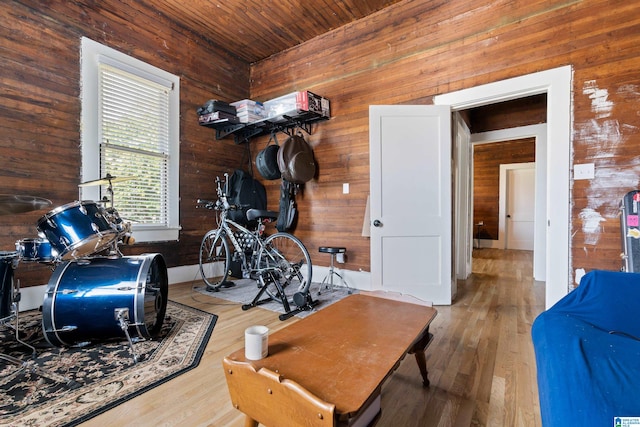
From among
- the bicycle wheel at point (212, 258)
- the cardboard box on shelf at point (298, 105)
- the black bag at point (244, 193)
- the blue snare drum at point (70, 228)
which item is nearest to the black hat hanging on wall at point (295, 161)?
the cardboard box on shelf at point (298, 105)

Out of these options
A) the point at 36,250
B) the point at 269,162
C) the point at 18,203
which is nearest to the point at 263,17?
the point at 269,162

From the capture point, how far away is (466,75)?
2.96 m

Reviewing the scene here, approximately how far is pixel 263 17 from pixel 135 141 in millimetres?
2163

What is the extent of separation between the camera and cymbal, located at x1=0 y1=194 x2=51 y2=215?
5.53 feet

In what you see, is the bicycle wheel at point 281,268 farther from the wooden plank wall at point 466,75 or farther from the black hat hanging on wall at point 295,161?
the black hat hanging on wall at point 295,161

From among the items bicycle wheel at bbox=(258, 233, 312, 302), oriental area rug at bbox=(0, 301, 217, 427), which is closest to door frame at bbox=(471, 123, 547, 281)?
bicycle wheel at bbox=(258, 233, 312, 302)

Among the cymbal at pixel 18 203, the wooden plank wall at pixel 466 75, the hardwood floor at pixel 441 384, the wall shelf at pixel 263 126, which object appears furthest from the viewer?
the wall shelf at pixel 263 126

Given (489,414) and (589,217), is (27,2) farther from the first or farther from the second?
(589,217)

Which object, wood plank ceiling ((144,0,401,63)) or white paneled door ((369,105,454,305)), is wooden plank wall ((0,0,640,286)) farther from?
white paneled door ((369,105,454,305))

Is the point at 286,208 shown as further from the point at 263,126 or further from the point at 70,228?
the point at 70,228

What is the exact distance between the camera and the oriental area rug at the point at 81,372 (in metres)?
1.39

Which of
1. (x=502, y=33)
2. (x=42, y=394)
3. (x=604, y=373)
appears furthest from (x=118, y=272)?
(x=502, y=33)

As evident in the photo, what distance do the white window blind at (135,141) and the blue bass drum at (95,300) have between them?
1403 mm

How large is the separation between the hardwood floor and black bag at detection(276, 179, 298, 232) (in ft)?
4.76
